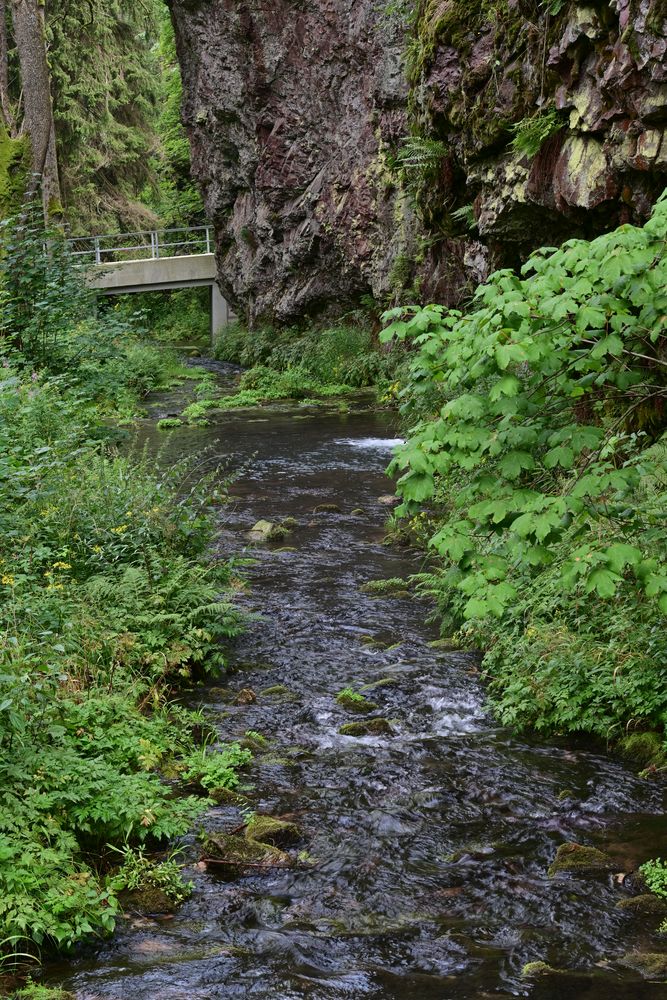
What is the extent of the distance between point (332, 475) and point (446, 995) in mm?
11406

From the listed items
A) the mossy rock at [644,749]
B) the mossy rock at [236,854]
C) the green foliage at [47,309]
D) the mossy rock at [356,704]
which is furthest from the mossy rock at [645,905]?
the green foliage at [47,309]

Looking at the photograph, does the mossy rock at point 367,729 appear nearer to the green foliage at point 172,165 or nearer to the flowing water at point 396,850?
the flowing water at point 396,850

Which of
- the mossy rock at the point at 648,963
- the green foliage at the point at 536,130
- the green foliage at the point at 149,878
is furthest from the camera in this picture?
the green foliage at the point at 536,130

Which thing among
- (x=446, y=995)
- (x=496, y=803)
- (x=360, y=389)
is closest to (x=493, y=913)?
(x=446, y=995)

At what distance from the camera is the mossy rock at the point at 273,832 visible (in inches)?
213

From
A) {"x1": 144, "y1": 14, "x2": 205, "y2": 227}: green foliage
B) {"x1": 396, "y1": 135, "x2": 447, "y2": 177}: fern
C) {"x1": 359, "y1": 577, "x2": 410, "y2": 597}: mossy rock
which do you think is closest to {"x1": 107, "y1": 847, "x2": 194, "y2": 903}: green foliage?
{"x1": 359, "y1": 577, "x2": 410, "y2": 597}: mossy rock

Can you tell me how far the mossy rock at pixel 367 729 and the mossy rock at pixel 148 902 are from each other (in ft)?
7.02

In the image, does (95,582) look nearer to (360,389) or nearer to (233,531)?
(233,531)

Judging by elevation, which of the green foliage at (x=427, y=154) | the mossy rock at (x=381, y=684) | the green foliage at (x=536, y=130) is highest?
the green foliage at (x=427, y=154)

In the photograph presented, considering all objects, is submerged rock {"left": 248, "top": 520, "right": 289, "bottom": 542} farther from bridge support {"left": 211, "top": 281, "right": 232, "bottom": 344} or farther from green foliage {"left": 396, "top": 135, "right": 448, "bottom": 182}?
bridge support {"left": 211, "top": 281, "right": 232, "bottom": 344}

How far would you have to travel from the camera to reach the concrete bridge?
3266 cm

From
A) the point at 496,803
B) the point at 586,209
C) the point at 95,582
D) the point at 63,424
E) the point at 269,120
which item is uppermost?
the point at 269,120

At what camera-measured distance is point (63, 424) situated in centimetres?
1018

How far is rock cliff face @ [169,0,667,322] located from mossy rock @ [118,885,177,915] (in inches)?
279
